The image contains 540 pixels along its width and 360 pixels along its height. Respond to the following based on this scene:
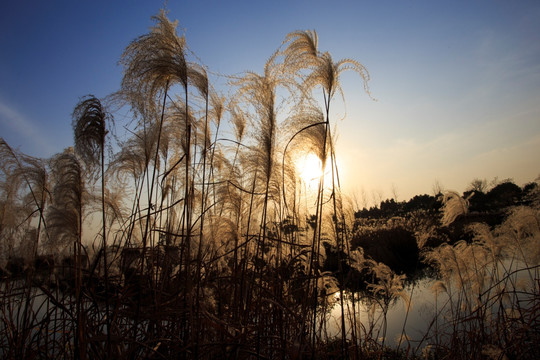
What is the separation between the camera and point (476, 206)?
20656 mm

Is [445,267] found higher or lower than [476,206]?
lower

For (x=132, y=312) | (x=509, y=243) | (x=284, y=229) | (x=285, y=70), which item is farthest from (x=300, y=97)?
(x=509, y=243)

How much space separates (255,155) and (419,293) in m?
7.31

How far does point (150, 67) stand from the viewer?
7.17ft

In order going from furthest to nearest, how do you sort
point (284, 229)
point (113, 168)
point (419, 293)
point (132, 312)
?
point (419, 293), point (284, 229), point (113, 168), point (132, 312)

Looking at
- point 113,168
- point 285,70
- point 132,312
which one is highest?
point 285,70

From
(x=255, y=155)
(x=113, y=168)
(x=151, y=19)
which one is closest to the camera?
(x=151, y=19)

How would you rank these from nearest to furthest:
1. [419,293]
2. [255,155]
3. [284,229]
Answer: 1. [255,155]
2. [284,229]
3. [419,293]

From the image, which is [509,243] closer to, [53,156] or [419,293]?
[419,293]

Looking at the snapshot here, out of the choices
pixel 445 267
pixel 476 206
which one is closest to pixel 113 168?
pixel 445 267

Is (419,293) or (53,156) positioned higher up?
(53,156)

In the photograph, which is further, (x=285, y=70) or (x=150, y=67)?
(x=285, y=70)

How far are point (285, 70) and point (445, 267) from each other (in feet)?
13.1

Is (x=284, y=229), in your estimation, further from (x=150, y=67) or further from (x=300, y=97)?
(x=150, y=67)
